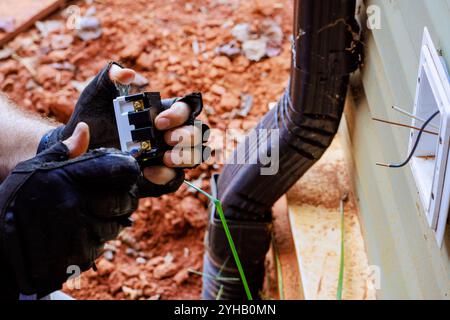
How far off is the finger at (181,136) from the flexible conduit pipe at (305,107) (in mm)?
555

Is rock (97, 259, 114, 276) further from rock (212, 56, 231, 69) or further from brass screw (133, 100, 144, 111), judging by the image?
brass screw (133, 100, 144, 111)

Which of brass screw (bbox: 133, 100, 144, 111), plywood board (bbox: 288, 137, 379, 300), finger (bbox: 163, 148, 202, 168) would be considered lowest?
plywood board (bbox: 288, 137, 379, 300)

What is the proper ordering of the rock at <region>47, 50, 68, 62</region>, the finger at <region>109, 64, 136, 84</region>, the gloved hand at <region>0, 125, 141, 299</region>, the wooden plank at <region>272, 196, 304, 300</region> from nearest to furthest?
the gloved hand at <region>0, 125, 141, 299</region> < the finger at <region>109, 64, 136, 84</region> < the wooden plank at <region>272, 196, 304, 300</region> < the rock at <region>47, 50, 68, 62</region>

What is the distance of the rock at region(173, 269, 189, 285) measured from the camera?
9.41 ft

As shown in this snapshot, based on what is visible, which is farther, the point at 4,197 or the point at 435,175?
the point at 435,175

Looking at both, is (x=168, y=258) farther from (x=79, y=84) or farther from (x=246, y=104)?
(x=79, y=84)

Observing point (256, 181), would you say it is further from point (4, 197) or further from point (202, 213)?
point (4, 197)

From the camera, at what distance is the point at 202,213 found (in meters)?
2.98

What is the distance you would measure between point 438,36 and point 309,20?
632 mm

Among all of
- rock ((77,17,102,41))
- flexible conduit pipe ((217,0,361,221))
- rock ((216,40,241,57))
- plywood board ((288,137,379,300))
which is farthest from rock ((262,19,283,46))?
flexible conduit pipe ((217,0,361,221))

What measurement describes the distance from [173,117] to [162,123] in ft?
0.10

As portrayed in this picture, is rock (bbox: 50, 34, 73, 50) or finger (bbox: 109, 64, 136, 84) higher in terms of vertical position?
finger (bbox: 109, 64, 136, 84)

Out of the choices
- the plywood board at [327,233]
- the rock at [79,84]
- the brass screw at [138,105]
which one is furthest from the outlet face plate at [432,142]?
the rock at [79,84]
